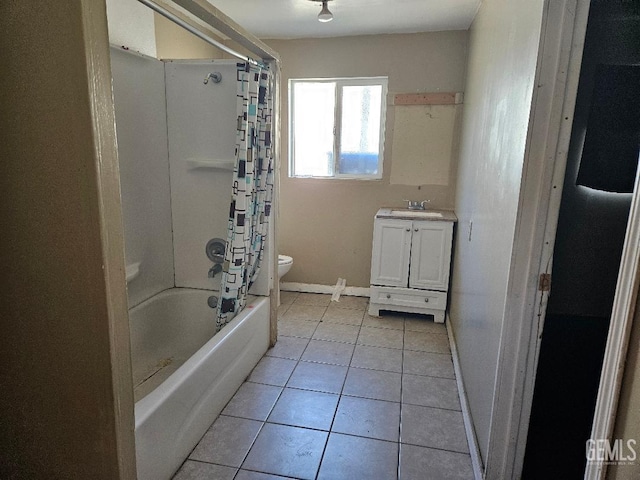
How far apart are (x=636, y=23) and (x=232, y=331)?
2154 mm

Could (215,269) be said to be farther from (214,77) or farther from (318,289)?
(318,289)

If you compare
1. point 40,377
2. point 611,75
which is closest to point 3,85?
point 40,377

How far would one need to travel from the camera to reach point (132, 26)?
2.22 meters

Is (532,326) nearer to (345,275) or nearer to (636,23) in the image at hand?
(636,23)

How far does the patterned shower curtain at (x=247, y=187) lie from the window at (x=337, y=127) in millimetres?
1386

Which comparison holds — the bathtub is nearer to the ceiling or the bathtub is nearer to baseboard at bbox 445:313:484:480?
baseboard at bbox 445:313:484:480

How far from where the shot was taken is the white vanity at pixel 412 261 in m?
3.09

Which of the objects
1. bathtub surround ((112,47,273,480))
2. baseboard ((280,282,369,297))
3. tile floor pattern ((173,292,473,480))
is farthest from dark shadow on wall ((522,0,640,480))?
baseboard ((280,282,369,297))

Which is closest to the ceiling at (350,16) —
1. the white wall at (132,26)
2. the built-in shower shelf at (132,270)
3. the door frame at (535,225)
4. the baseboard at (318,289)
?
the white wall at (132,26)

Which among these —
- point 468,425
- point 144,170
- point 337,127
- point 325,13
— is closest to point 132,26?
point 144,170

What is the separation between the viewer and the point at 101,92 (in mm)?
922

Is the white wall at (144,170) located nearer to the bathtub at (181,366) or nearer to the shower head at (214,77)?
the bathtub at (181,366)

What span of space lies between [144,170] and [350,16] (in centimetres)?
187

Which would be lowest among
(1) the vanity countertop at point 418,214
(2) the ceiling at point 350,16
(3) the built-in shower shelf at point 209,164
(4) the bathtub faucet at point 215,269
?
(4) the bathtub faucet at point 215,269
